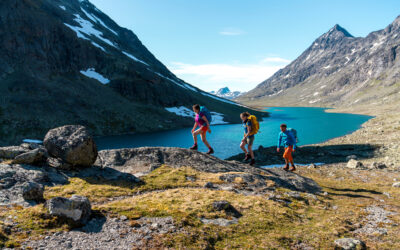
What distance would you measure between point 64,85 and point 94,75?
22.8 metres

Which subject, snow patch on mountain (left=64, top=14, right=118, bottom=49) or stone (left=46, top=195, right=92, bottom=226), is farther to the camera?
snow patch on mountain (left=64, top=14, right=118, bottom=49)

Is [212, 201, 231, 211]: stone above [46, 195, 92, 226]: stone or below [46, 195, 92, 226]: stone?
below

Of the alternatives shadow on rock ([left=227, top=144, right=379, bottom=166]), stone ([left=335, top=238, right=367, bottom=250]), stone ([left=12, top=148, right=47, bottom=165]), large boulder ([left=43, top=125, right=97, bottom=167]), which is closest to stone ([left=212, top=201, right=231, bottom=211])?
stone ([left=335, top=238, right=367, bottom=250])

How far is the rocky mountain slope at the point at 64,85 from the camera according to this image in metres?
82.8

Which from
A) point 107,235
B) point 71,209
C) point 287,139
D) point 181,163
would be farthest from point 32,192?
point 287,139

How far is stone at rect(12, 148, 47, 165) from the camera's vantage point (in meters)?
13.3

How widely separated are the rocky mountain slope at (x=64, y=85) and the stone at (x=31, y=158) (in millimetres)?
70578

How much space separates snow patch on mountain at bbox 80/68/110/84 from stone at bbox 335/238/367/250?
4988 inches

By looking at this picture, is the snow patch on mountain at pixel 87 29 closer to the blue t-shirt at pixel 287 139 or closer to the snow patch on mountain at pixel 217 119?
the snow patch on mountain at pixel 217 119

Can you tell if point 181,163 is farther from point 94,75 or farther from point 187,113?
point 94,75

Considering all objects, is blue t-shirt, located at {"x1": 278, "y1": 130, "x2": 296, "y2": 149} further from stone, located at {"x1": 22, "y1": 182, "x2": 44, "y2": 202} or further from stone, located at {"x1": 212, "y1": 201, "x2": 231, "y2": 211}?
stone, located at {"x1": 22, "y1": 182, "x2": 44, "y2": 202}

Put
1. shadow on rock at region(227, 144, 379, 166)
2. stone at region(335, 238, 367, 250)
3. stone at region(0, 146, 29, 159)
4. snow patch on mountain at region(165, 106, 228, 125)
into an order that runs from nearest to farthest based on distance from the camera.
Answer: stone at region(335, 238, 367, 250)
stone at region(0, 146, 29, 159)
shadow on rock at region(227, 144, 379, 166)
snow patch on mountain at region(165, 106, 228, 125)

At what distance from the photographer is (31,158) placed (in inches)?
529

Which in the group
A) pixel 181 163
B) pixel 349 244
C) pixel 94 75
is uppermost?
pixel 94 75
